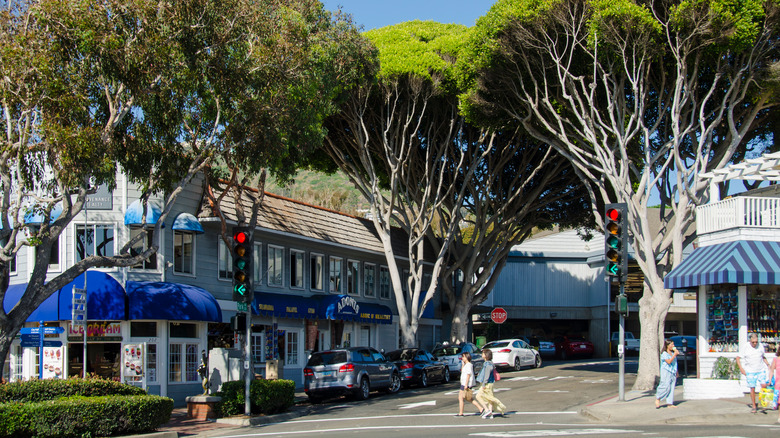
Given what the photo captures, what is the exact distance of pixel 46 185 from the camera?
18.6m

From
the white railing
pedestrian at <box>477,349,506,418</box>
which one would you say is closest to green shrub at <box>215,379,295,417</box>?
pedestrian at <box>477,349,506,418</box>

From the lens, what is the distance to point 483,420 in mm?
17859

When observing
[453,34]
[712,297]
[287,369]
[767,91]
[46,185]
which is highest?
[453,34]

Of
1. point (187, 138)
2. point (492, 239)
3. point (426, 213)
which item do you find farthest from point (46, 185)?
point (492, 239)

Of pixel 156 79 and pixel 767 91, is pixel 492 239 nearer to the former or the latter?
pixel 767 91

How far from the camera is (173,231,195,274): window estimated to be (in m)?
27.2

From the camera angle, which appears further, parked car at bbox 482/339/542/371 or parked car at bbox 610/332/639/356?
parked car at bbox 610/332/639/356

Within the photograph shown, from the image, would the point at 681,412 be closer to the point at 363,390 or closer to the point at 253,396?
the point at 253,396

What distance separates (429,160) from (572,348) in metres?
22.8

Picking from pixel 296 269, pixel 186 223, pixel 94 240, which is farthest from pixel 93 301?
pixel 296 269

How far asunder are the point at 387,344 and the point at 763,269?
2372 cm

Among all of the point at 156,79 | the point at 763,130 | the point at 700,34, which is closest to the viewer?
the point at 156,79

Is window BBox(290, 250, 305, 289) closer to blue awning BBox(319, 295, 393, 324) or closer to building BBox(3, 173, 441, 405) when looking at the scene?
building BBox(3, 173, 441, 405)

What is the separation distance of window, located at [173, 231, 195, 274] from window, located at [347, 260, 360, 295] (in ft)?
35.4
